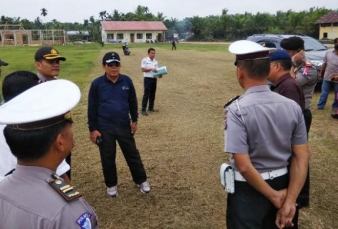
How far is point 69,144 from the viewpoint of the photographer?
1518mm

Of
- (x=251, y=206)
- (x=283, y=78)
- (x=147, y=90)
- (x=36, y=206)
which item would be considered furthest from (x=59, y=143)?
(x=147, y=90)

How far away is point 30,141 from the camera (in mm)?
1359

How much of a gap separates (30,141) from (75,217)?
350mm

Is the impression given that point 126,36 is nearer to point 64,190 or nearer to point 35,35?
point 35,35

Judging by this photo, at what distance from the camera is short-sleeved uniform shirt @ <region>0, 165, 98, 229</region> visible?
4.03ft

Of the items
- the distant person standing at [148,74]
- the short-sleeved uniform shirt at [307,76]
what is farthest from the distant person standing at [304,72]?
the distant person standing at [148,74]

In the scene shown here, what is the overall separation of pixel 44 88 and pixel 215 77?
13640 mm

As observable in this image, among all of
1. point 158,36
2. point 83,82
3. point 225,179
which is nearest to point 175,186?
point 225,179

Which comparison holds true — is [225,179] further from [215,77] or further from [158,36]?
[158,36]

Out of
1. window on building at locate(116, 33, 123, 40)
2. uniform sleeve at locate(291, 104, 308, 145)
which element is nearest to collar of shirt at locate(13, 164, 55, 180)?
uniform sleeve at locate(291, 104, 308, 145)

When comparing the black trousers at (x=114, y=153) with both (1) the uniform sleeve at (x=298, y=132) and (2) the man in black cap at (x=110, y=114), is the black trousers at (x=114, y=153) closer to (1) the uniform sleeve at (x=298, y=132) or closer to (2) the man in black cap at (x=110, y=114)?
(2) the man in black cap at (x=110, y=114)

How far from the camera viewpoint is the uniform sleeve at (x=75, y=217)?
1237mm

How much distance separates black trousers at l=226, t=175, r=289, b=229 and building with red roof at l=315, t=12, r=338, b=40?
183 feet

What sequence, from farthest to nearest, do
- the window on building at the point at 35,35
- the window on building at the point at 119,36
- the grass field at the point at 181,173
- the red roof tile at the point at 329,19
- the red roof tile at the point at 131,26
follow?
1. the window on building at the point at 119,36
2. the red roof tile at the point at 131,26
3. the window on building at the point at 35,35
4. the red roof tile at the point at 329,19
5. the grass field at the point at 181,173
